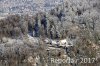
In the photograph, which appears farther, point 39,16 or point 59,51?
point 39,16

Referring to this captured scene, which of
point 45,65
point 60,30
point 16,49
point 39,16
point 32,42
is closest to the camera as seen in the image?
point 45,65

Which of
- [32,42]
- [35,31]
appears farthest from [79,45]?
[35,31]

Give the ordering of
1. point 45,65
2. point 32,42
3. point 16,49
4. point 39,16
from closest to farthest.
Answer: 1. point 45,65
2. point 16,49
3. point 32,42
4. point 39,16

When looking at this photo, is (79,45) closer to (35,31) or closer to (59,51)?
(59,51)

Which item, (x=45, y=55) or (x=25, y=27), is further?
(x=25, y=27)

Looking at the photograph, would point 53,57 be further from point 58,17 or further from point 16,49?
point 58,17

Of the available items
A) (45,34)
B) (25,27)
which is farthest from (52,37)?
(25,27)
